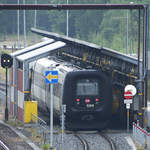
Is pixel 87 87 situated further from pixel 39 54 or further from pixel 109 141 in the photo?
pixel 39 54

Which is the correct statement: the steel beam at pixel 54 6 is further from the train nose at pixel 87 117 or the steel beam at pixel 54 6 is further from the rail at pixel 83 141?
the rail at pixel 83 141

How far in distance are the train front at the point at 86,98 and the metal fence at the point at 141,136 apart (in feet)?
Result: 6.84

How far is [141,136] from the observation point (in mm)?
23703

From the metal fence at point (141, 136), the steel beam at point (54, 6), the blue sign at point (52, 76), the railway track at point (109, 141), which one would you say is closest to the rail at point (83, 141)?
the railway track at point (109, 141)

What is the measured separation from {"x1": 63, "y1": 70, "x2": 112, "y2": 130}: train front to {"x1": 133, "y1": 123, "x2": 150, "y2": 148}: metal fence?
209cm

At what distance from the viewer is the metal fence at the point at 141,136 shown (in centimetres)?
2295

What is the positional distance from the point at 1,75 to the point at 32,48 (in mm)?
28333

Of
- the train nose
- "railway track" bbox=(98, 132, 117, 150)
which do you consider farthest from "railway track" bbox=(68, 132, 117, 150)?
the train nose

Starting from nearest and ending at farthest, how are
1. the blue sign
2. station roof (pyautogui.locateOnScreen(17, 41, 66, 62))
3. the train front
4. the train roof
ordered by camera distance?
the blue sign, the train front, the train roof, station roof (pyautogui.locateOnScreen(17, 41, 66, 62))

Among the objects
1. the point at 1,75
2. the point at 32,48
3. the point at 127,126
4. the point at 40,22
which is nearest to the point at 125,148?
the point at 127,126

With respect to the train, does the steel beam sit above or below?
above

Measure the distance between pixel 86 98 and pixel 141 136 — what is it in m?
3.32

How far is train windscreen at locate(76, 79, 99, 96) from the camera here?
25.8 m

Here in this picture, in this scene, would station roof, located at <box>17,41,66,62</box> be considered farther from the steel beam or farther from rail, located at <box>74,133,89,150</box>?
the steel beam
